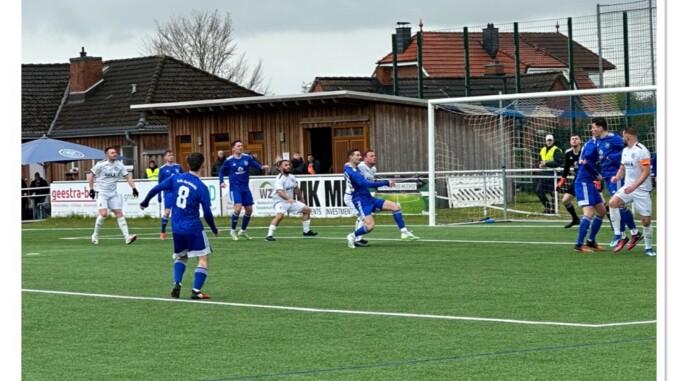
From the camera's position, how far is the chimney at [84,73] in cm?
5803

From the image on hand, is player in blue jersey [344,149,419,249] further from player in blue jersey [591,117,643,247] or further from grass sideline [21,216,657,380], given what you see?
player in blue jersey [591,117,643,247]

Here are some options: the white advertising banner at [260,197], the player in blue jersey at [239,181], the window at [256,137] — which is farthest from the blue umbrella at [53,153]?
the player in blue jersey at [239,181]

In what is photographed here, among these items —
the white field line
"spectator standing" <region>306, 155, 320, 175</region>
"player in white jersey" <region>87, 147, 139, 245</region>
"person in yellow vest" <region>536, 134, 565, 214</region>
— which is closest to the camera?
the white field line

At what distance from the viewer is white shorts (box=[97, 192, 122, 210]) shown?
24.1 metres

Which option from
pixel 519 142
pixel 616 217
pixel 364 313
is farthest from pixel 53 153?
pixel 364 313

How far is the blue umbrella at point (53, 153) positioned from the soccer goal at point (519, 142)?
465 inches

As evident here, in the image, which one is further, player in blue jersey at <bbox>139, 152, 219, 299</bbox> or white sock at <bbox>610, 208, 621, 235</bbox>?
white sock at <bbox>610, 208, 621, 235</bbox>

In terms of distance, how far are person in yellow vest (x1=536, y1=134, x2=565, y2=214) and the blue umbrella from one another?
15141mm

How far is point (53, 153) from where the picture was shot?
36688mm

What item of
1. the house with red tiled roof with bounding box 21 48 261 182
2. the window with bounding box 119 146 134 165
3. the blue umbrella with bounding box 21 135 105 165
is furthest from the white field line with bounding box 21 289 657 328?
the window with bounding box 119 146 134 165

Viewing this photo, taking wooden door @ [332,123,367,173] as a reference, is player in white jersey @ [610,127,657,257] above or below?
below

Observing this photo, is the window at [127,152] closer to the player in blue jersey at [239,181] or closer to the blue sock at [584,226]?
the player in blue jersey at [239,181]
